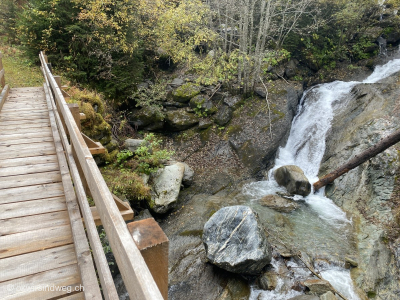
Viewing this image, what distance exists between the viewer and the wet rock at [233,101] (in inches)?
492

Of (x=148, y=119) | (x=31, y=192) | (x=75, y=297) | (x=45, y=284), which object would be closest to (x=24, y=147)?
(x=31, y=192)

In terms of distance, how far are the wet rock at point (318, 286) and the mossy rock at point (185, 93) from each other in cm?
993

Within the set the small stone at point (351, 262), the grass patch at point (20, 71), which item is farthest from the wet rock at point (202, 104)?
the small stone at point (351, 262)

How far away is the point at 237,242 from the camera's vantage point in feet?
18.7

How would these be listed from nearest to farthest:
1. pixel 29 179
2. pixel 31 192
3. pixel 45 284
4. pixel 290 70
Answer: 1. pixel 45 284
2. pixel 31 192
3. pixel 29 179
4. pixel 290 70

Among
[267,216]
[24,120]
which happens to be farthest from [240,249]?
[24,120]

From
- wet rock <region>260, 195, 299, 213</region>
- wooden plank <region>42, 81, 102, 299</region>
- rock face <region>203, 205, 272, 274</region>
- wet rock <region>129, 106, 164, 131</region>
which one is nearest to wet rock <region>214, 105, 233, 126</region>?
wet rock <region>129, 106, 164, 131</region>

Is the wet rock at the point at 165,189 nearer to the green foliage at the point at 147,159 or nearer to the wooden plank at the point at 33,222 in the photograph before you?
the green foliage at the point at 147,159

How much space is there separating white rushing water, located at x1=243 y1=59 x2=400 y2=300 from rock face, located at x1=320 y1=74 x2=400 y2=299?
39cm

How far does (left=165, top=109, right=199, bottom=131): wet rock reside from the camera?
469 inches

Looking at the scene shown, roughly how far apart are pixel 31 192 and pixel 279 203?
7.69 metres

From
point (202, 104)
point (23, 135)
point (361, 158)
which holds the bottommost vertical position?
point (361, 158)

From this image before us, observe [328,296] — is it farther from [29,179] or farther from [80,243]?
[29,179]

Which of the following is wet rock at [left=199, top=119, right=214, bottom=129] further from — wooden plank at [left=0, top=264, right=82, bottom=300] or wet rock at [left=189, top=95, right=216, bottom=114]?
wooden plank at [left=0, top=264, right=82, bottom=300]
